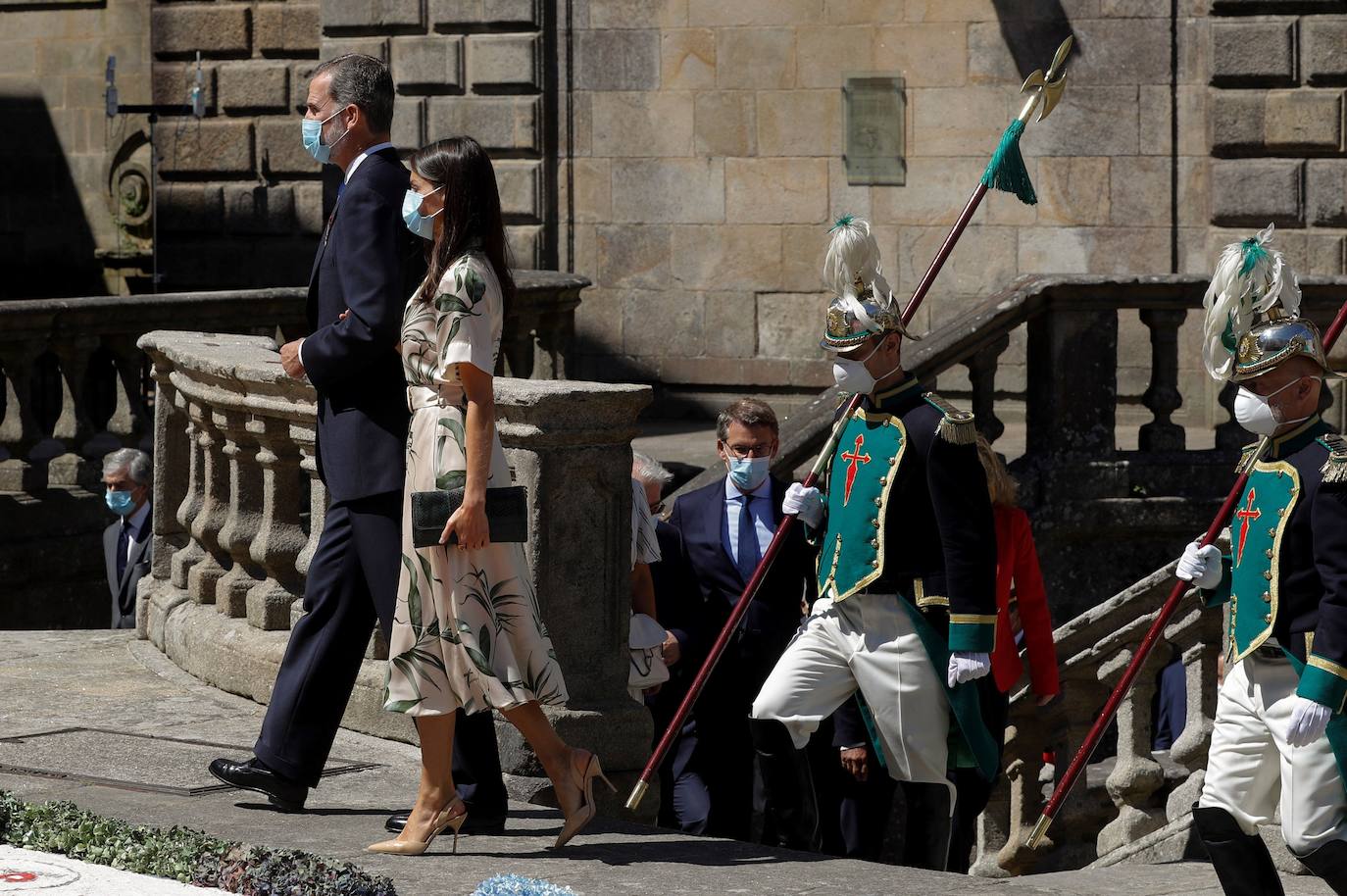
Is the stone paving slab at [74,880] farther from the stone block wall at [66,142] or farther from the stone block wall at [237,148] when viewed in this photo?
the stone block wall at [66,142]

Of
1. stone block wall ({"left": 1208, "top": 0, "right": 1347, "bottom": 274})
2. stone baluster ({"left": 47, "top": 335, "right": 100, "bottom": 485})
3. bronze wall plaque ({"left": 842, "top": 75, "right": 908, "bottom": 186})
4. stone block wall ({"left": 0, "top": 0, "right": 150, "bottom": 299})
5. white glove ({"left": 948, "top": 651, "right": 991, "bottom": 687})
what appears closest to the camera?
white glove ({"left": 948, "top": 651, "right": 991, "bottom": 687})

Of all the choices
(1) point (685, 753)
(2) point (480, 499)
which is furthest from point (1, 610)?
(2) point (480, 499)

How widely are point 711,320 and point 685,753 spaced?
675cm

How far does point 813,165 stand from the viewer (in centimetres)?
1310

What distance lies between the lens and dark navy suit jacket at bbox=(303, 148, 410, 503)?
5.11 m

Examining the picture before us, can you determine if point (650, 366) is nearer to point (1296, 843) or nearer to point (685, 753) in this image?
point (685, 753)

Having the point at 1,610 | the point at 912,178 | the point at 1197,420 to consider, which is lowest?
the point at 1,610

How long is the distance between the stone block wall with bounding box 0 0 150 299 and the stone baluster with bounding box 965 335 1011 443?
9.15m

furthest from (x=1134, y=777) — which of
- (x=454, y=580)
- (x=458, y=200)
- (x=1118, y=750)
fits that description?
(x=458, y=200)

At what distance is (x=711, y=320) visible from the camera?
13461 millimetres

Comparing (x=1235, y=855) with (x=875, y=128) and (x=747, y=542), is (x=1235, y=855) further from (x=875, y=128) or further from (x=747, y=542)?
(x=875, y=128)

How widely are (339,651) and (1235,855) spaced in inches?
83.2

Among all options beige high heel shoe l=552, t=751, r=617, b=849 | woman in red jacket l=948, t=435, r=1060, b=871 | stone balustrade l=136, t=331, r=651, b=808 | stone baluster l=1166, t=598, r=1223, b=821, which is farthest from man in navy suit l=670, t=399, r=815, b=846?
beige high heel shoe l=552, t=751, r=617, b=849

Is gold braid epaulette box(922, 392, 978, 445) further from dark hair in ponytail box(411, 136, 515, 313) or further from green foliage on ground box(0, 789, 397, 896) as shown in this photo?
green foliage on ground box(0, 789, 397, 896)
